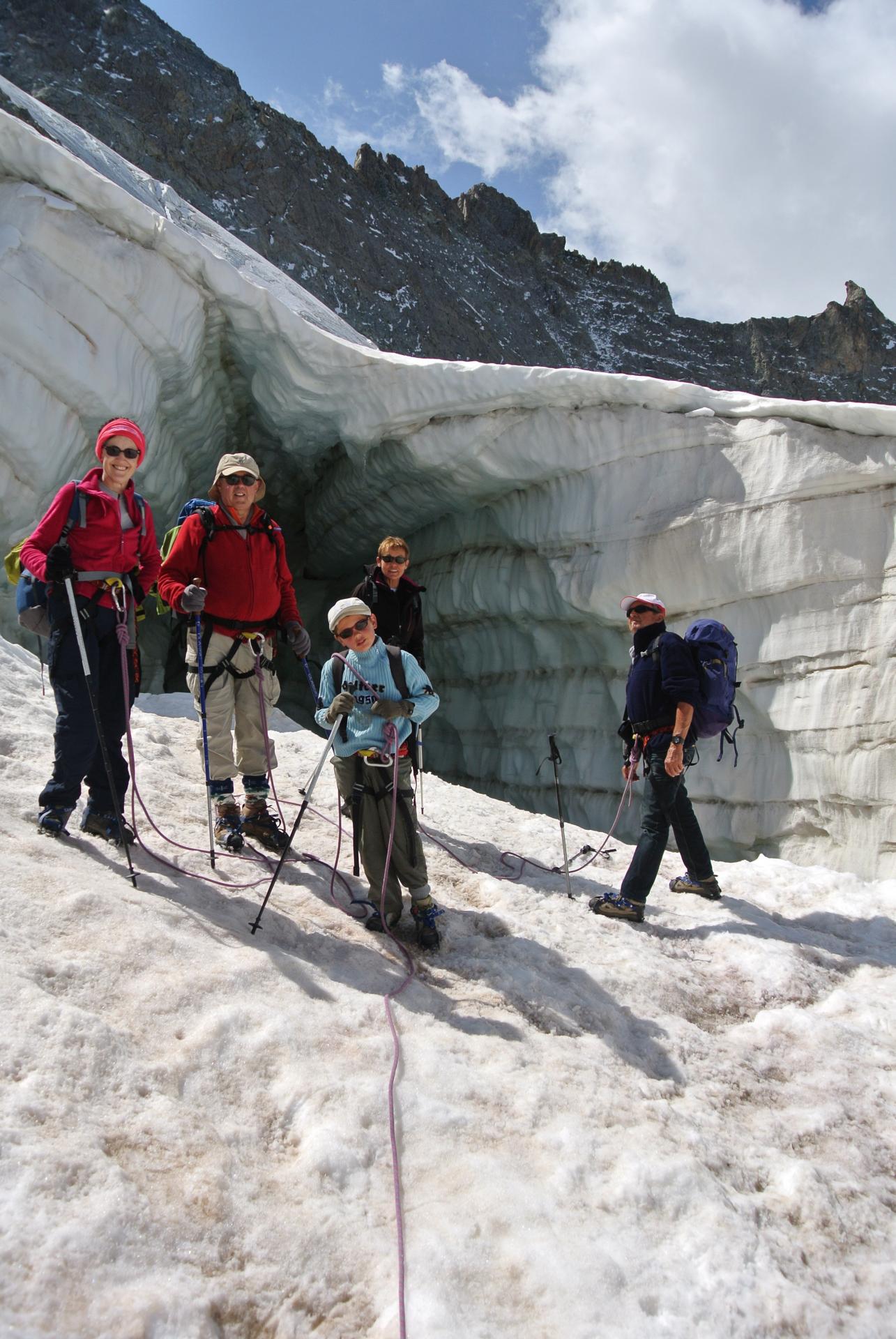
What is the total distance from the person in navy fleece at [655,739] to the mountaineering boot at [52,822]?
2299 millimetres

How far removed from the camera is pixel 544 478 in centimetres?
817

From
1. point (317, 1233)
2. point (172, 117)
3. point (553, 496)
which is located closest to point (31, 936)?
point (317, 1233)

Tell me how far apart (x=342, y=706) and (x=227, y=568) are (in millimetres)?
988

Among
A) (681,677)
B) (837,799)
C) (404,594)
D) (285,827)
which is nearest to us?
(681,677)

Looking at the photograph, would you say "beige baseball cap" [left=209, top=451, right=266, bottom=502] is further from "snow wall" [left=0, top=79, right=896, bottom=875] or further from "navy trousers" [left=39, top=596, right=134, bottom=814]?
"snow wall" [left=0, top=79, right=896, bottom=875]

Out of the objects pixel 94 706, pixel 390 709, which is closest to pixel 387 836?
pixel 390 709

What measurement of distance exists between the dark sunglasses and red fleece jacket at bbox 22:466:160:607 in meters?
0.86

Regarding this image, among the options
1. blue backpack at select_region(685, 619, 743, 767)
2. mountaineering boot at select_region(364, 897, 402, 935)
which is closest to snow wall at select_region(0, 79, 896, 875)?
blue backpack at select_region(685, 619, 743, 767)

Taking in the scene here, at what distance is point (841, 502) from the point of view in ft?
21.0

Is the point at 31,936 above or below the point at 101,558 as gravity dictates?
below

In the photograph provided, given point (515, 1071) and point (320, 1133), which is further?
point (515, 1071)

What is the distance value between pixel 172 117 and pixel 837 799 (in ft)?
142

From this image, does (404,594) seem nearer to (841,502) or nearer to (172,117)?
(841,502)

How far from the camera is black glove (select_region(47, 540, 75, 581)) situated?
122 inches
